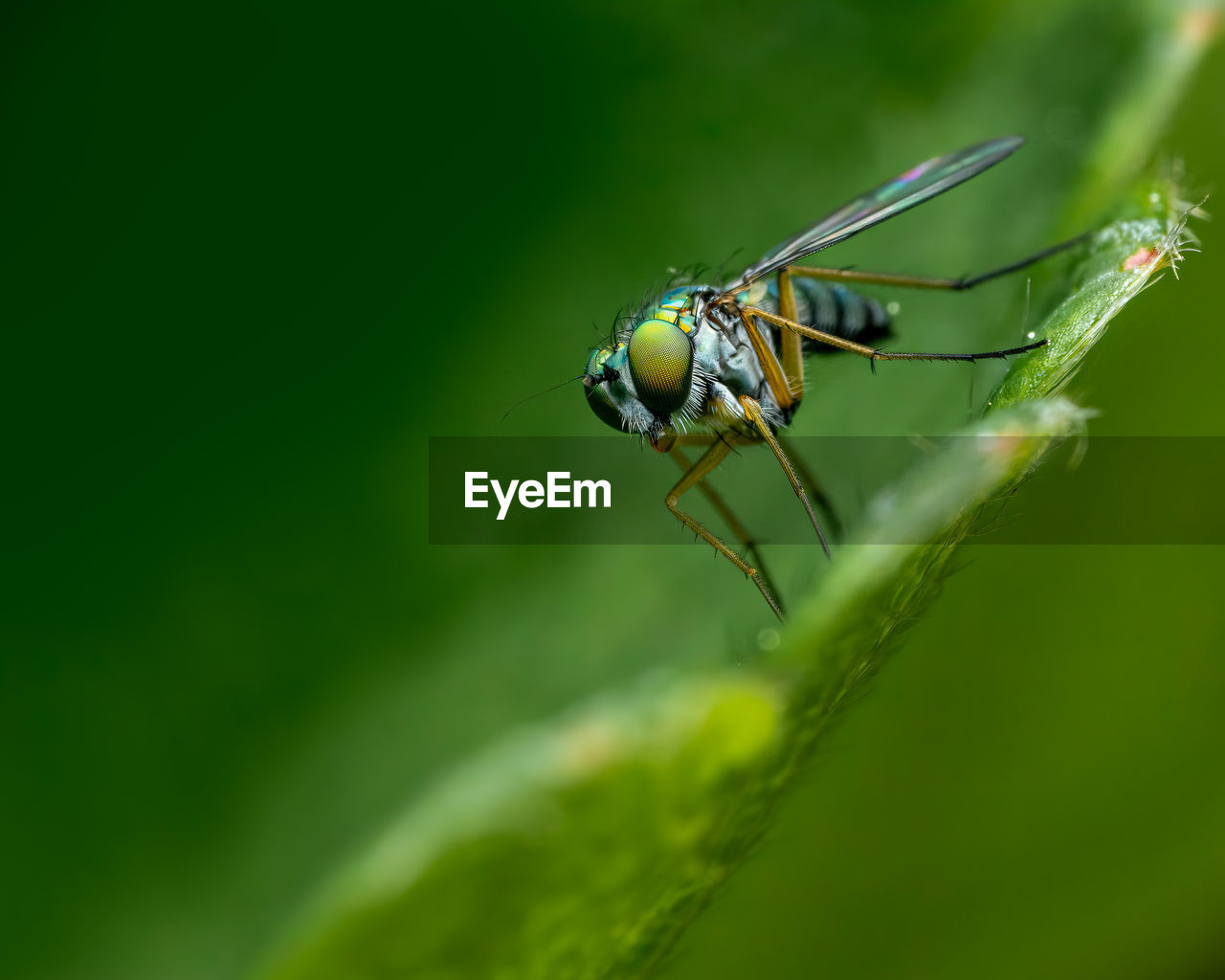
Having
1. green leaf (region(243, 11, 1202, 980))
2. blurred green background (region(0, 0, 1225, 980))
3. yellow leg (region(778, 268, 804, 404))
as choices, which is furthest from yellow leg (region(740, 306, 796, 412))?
green leaf (region(243, 11, 1202, 980))

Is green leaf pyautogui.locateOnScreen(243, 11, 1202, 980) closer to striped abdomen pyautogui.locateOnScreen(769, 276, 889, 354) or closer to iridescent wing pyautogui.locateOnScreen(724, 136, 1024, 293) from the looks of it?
iridescent wing pyautogui.locateOnScreen(724, 136, 1024, 293)

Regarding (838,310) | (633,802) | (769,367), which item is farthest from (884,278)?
(633,802)

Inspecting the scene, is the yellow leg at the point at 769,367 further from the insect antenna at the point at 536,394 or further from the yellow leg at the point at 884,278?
the insect antenna at the point at 536,394

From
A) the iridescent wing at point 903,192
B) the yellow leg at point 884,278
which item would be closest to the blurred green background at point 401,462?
the iridescent wing at point 903,192

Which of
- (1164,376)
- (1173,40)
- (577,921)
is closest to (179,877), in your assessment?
(577,921)

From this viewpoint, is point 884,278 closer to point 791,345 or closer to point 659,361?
point 791,345

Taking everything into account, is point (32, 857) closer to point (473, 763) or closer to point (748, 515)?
point (473, 763)
